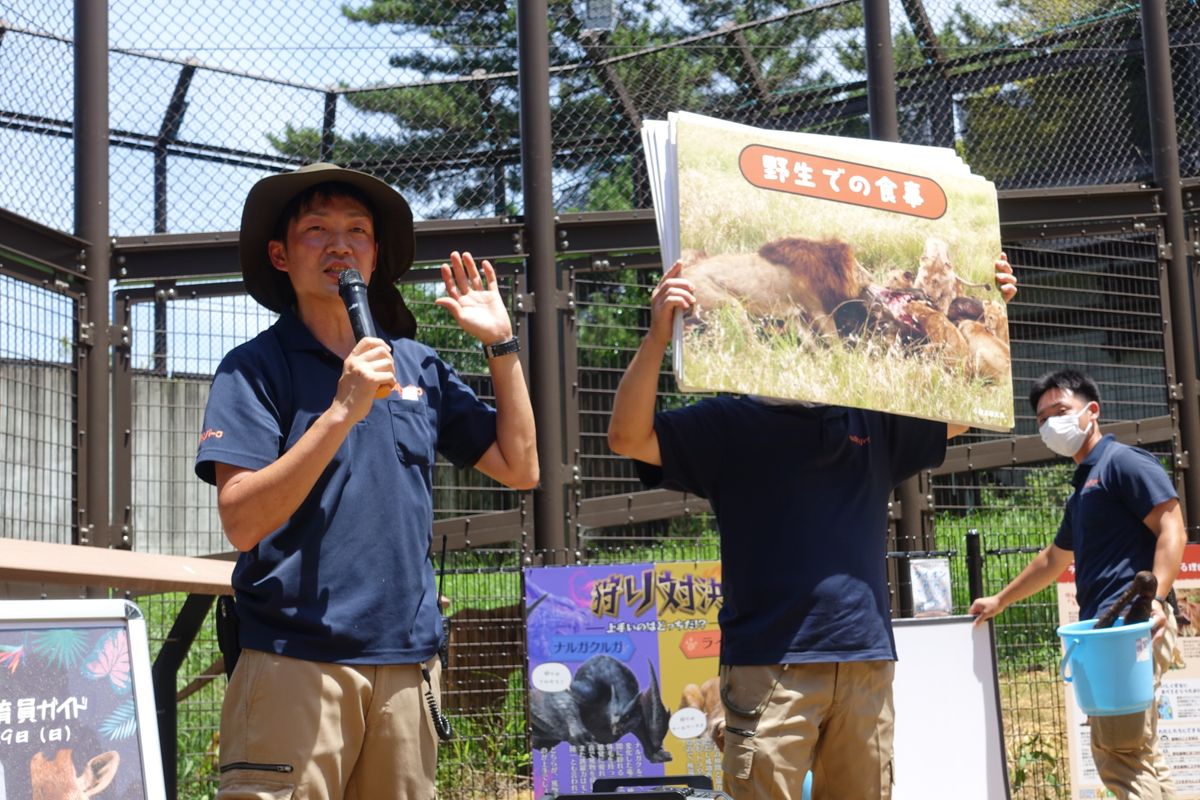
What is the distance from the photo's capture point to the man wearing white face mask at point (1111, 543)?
524 cm

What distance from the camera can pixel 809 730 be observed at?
3.19m

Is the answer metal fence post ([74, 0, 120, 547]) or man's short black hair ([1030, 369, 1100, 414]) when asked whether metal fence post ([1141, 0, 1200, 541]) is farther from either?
metal fence post ([74, 0, 120, 547])

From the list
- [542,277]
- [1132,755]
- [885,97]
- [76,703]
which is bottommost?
[1132,755]

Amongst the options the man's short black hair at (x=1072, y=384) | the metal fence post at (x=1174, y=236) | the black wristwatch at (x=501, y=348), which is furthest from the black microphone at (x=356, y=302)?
the metal fence post at (x=1174, y=236)

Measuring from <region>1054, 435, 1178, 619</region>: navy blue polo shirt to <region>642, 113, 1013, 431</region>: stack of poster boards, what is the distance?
7.15 ft

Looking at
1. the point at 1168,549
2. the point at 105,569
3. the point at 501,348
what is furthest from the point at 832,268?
the point at 1168,549

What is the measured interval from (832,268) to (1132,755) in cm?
300

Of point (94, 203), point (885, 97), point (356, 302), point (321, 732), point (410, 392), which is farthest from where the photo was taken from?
point (885, 97)

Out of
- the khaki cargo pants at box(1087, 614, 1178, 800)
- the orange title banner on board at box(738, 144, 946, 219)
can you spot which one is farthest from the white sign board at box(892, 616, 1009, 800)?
the orange title banner on board at box(738, 144, 946, 219)

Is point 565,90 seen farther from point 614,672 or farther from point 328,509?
point 328,509

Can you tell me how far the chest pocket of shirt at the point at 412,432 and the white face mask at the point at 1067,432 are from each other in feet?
12.4

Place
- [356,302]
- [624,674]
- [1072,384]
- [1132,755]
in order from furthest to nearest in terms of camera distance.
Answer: [1072,384]
[624,674]
[1132,755]
[356,302]

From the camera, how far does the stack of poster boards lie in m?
3.15

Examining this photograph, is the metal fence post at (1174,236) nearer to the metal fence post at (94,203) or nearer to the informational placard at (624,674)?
the informational placard at (624,674)
